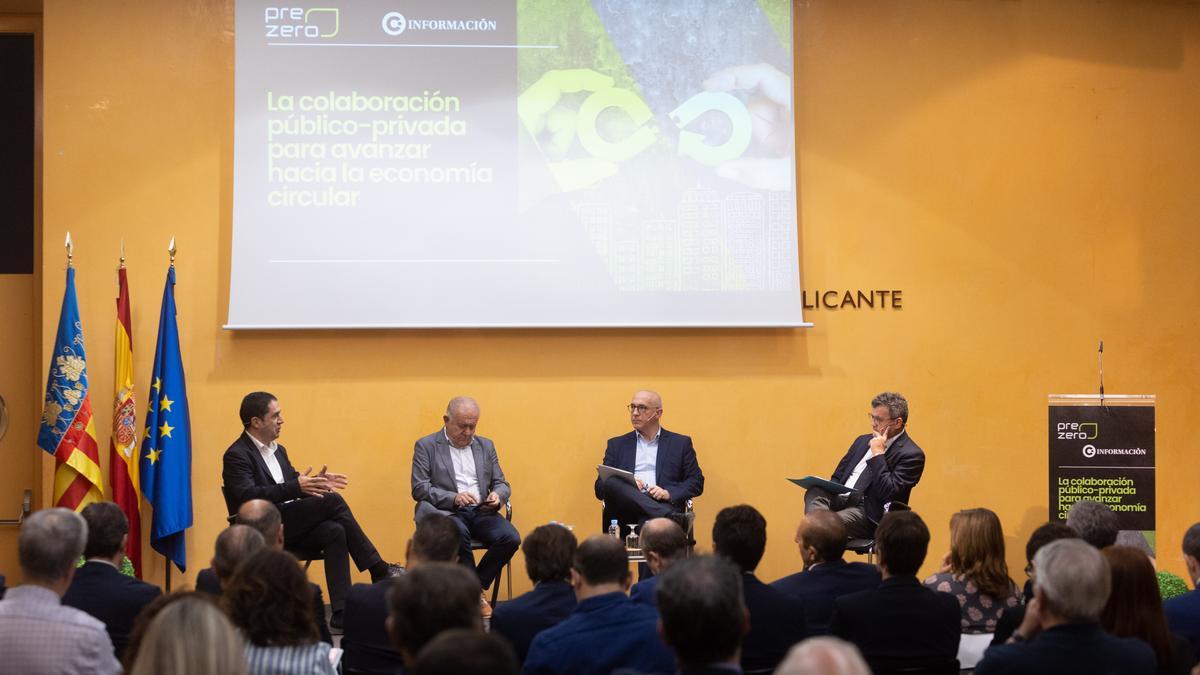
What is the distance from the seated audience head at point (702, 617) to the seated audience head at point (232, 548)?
60.7 inches

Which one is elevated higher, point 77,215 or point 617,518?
point 77,215

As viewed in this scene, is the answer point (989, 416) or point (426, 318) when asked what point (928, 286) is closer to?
point (989, 416)

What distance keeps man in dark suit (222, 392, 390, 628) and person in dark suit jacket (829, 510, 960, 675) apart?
9.59 ft

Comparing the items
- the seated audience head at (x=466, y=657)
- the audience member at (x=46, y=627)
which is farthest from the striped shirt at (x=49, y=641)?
the seated audience head at (x=466, y=657)

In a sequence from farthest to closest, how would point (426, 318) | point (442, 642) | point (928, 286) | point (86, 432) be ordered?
1. point (928, 286)
2. point (426, 318)
3. point (86, 432)
4. point (442, 642)

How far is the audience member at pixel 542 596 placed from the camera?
3637 millimetres

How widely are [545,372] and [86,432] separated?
2.38 meters

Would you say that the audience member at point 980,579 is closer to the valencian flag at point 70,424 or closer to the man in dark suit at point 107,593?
the man in dark suit at point 107,593

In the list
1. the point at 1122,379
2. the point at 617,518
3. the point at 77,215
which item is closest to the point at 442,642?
the point at 617,518

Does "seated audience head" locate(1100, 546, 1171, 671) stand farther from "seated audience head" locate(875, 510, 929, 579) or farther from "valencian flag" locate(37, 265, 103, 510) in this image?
"valencian flag" locate(37, 265, 103, 510)

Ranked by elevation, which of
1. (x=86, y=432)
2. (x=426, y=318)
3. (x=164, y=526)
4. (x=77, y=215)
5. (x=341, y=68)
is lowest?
(x=164, y=526)

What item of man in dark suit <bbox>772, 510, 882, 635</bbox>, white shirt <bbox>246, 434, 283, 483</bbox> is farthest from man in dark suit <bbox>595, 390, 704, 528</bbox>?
man in dark suit <bbox>772, 510, 882, 635</bbox>

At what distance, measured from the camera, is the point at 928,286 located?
277 inches

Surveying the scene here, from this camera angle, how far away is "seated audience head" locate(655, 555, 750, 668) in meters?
2.54
